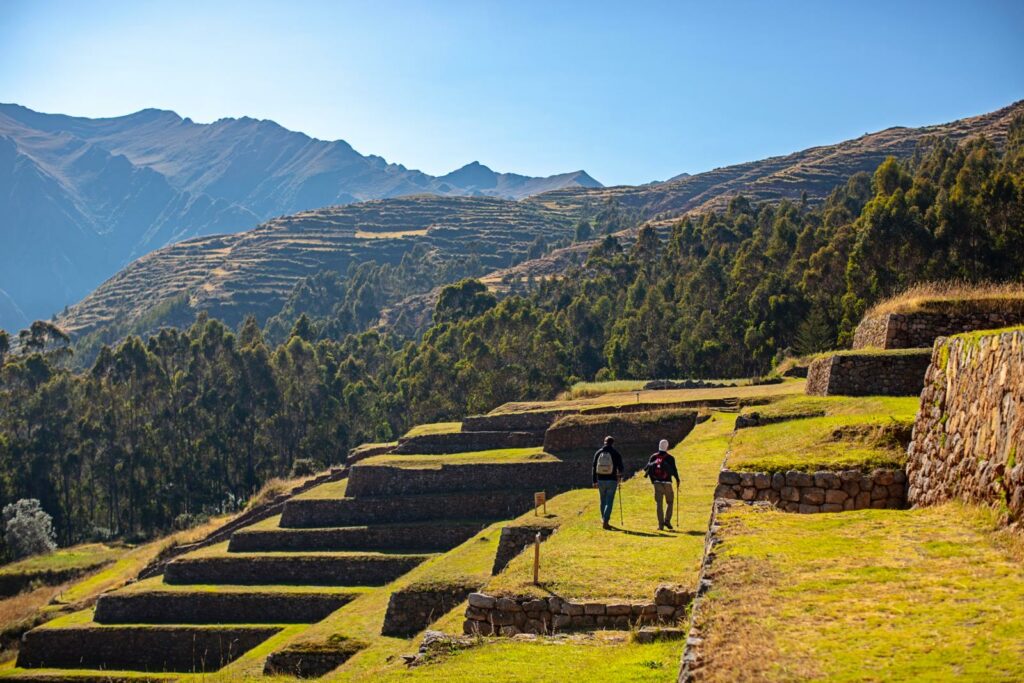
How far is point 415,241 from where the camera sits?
185500mm

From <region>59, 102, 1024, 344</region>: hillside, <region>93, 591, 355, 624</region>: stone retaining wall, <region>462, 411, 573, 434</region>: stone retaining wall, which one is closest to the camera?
<region>93, 591, 355, 624</region>: stone retaining wall

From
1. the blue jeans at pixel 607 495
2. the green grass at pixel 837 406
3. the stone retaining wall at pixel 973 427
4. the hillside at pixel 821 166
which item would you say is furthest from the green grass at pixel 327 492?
the hillside at pixel 821 166

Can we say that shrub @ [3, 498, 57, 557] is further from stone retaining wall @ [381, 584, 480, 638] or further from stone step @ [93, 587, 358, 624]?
stone retaining wall @ [381, 584, 480, 638]

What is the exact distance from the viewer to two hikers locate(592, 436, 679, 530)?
14727mm

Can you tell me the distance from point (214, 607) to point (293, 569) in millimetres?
2583

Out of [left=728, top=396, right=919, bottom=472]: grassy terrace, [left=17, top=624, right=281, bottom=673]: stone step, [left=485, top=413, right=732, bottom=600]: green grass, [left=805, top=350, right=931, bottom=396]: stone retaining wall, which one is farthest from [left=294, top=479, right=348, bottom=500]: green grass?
[left=728, top=396, right=919, bottom=472]: grassy terrace

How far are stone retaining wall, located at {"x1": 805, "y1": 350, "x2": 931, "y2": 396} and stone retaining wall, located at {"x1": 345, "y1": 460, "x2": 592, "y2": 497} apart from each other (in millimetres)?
11196

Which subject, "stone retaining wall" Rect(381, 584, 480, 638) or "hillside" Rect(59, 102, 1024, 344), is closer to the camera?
"stone retaining wall" Rect(381, 584, 480, 638)

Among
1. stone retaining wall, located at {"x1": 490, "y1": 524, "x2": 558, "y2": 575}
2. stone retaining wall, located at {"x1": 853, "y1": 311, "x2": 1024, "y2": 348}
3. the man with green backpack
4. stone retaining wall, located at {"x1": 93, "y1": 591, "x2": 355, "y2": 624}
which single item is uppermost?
stone retaining wall, located at {"x1": 853, "y1": 311, "x2": 1024, "y2": 348}

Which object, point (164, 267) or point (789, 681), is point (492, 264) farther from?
point (789, 681)

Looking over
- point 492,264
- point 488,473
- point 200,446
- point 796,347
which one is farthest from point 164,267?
point 488,473

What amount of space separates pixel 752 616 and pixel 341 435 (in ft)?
228

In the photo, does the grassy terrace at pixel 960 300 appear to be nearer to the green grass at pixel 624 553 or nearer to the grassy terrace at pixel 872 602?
the green grass at pixel 624 553

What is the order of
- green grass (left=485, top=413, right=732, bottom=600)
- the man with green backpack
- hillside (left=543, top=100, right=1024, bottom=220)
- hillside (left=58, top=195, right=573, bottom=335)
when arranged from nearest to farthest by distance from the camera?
green grass (left=485, top=413, right=732, bottom=600) → the man with green backpack → hillside (left=543, top=100, right=1024, bottom=220) → hillside (left=58, top=195, right=573, bottom=335)
